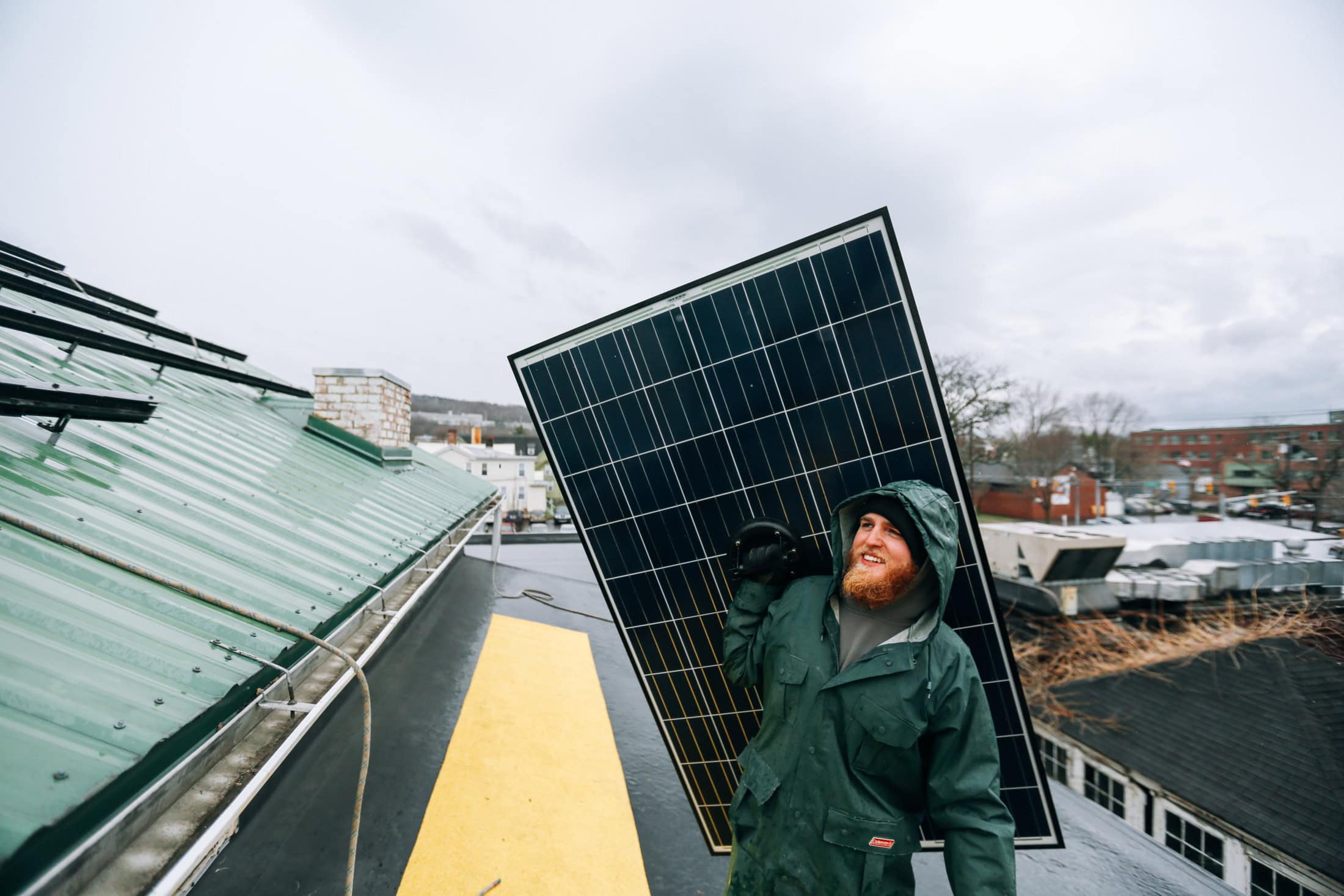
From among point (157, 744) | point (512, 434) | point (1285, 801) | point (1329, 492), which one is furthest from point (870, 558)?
point (512, 434)

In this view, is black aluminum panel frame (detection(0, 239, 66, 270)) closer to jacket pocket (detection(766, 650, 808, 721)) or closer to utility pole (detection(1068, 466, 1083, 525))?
jacket pocket (detection(766, 650, 808, 721))

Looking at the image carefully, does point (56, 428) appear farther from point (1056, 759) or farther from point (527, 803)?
point (1056, 759)

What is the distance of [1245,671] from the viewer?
1388cm

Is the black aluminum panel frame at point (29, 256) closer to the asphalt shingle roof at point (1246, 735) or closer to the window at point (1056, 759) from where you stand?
the asphalt shingle roof at point (1246, 735)

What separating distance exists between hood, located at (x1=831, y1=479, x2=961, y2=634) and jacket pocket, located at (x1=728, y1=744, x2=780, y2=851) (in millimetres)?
897

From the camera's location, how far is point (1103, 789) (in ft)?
47.7

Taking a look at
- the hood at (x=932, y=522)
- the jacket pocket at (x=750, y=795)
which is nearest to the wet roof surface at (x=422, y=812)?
the jacket pocket at (x=750, y=795)

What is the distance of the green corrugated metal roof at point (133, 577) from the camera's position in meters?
1.34

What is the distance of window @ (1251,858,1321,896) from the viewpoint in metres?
9.93

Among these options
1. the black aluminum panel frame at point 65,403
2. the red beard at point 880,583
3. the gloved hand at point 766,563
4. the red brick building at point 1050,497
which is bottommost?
the red brick building at point 1050,497

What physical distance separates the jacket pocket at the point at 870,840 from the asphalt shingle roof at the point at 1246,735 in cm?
1367

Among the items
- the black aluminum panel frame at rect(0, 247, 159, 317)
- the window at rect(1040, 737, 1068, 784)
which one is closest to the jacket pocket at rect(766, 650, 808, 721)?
the black aluminum panel frame at rect(0, 247, 159, 317)

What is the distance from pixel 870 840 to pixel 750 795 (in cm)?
Result: 54

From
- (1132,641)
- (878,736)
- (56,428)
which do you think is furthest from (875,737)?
(1132,641)
